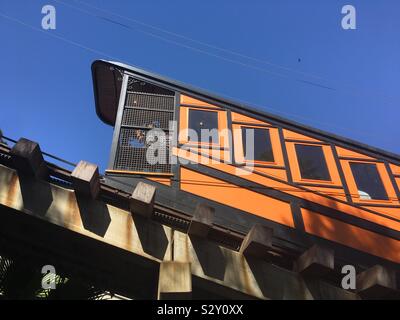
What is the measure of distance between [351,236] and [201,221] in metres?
3.12

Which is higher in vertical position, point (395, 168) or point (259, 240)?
point (395, 168)

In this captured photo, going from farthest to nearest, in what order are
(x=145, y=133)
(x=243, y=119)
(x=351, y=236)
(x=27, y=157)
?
(x=243, y=119) → (x=145, y=133) → (x=351, y=236) → (x=27, y=157)

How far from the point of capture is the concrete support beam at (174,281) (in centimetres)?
403

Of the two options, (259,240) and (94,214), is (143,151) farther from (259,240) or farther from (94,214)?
(259,240)

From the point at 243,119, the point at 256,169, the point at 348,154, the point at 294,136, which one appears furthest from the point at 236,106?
the point at 348,154

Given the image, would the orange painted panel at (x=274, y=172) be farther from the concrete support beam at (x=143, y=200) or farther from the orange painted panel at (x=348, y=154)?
the concrete support beam at (x=143, y=200)

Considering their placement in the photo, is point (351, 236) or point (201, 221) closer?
point (201, 221)

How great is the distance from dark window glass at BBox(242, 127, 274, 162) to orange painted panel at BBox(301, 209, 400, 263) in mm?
1233

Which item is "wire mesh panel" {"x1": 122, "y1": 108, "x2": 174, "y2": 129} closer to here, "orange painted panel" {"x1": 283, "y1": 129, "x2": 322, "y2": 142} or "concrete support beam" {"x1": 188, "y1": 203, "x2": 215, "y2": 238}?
"orange painted panel" {"x1": 283, "y1": 129, "x2": 322, "y2": 142}

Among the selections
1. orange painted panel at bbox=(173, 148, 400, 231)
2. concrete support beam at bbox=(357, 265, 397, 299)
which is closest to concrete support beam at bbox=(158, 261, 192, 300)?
concrete support beam at bbox=(357, 265, 397, 299)

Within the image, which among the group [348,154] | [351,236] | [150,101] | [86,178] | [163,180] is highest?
[150,101]

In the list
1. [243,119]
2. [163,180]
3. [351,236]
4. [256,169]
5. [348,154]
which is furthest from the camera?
[348,154]

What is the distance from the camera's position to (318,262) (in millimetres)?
4598

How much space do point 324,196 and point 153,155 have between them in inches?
Answer: 116
